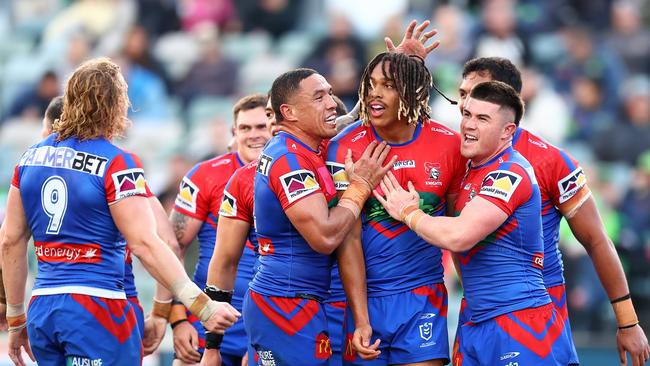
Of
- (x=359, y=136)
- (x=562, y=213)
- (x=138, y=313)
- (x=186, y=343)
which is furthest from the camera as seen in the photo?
(x=186, y=343)

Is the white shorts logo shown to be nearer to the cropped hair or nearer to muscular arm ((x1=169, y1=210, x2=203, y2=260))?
the cropped hair

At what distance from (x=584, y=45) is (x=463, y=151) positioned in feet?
36.3

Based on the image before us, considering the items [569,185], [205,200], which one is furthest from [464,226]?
[205,200]

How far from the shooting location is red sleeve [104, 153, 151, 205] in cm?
636

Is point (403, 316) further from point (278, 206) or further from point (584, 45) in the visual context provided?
point (584, 45)

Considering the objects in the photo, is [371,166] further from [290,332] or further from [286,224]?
[290,332]

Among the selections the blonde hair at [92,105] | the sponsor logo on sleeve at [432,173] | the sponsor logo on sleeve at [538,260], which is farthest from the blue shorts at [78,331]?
the sponsor logo on sleeve at [538,260]

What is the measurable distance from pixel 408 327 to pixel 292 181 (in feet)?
3.75

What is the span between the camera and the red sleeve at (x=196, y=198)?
8.24 metres

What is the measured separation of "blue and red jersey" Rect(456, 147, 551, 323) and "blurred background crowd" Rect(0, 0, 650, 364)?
27.8 feet

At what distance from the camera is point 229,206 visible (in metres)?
7.21

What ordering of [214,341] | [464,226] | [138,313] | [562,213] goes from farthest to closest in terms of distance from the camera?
[138,313]
[214,341]
[562,213]
[464,226]

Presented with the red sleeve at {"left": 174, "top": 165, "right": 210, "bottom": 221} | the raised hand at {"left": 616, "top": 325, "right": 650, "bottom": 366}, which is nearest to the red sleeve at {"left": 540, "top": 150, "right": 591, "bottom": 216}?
the raised hand at {"left": 616, "top": 325, "right": 650, "bottom": 366}

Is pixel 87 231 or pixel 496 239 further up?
pixel 87 231
